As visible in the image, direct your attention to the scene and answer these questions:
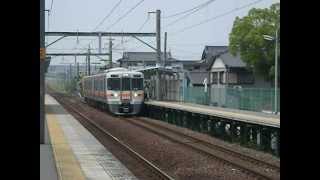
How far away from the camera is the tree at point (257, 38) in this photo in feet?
144

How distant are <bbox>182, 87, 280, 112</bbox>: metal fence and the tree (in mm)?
6095

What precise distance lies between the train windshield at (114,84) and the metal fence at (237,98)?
22.5 feet

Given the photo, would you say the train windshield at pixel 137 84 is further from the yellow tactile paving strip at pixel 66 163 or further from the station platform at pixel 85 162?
the yellow tactile paving strip at pixel 66 163

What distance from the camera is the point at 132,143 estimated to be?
19.5m

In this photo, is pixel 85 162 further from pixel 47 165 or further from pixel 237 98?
pixel 237 98

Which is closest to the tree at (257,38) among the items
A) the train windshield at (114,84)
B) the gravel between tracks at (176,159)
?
the train windshield at (114,84)

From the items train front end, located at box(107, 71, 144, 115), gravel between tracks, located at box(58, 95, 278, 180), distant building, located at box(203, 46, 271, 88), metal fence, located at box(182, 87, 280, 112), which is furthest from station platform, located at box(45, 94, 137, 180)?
distant building, located at box(203, 46, 271, 88)

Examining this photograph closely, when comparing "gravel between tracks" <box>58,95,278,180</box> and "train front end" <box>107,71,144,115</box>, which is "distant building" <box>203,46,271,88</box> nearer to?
"train front end" <box>107,71,144,115</box>

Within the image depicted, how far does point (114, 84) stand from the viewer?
33219 mm

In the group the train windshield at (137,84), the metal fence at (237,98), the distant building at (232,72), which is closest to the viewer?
the metal fence at (237,98)

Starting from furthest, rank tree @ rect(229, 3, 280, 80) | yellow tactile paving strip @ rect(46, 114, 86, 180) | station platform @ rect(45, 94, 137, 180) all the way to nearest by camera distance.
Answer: tree @ rect(229, 3, 280, 80) → station platform @ rect(45, 94, 137, 180) → yellow tactile paving strip @ rect(46, 114, 86, 180)

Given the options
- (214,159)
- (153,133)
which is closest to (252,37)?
(153,133)

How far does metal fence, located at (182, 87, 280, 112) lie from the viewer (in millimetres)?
31105
